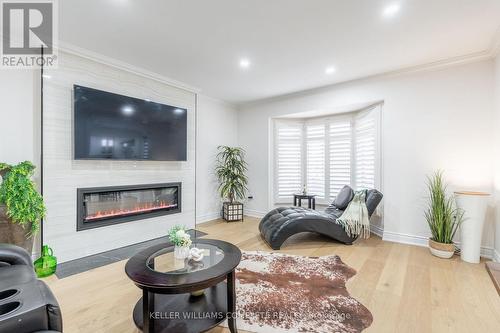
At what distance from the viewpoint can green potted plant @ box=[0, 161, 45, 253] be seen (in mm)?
2348

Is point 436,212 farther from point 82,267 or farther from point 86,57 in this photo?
point 86,57

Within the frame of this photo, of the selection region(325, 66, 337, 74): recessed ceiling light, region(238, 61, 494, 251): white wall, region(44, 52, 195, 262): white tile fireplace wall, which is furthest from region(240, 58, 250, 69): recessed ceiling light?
region(238, 61, 494, 251): white wall

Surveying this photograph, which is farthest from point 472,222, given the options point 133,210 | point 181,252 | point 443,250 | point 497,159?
point 133,210

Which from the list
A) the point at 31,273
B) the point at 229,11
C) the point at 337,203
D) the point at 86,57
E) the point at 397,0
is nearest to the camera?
the point at 31,273

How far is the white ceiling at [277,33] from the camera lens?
7.30ft

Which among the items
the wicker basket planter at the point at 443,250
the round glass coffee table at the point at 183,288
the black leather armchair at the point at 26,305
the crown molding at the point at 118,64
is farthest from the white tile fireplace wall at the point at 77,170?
the wicker basket planter at the point at 443,250

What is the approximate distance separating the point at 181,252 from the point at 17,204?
181cm

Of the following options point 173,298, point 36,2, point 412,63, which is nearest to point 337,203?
point 412,63

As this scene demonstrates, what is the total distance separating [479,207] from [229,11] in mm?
3669

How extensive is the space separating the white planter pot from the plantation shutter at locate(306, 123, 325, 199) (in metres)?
3.73

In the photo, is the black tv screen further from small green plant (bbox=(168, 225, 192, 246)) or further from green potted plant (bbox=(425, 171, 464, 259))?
green potted plant (bbox=(425, 171, 464, 259))

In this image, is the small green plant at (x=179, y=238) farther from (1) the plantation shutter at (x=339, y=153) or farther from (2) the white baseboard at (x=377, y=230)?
(1) the plantation shutter at (x=339, y=153)

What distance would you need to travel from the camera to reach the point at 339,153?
4.86 m

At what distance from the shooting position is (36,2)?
2.24 meters
